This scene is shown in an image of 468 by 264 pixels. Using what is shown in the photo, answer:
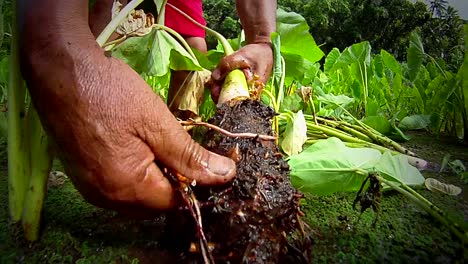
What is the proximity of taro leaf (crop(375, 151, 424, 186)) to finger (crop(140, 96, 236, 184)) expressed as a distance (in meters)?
0.38

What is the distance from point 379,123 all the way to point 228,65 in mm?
817

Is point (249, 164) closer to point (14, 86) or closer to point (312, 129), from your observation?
point (14, 86)

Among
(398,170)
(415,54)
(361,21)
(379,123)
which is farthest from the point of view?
(361,21)

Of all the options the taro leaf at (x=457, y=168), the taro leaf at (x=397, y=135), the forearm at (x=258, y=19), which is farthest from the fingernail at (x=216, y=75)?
the taro leaf at (x=397, y=135)

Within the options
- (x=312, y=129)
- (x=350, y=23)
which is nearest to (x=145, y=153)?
(x=312, y=129)

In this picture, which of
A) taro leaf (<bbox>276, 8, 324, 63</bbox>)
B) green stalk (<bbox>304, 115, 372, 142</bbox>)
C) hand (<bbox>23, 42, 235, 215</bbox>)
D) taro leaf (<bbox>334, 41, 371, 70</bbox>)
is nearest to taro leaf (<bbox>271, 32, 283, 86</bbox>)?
taro leaf (<bbox>276, 8, 324, 63</bbox>)

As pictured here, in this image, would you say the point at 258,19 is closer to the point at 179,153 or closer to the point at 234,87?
the point at 234,87

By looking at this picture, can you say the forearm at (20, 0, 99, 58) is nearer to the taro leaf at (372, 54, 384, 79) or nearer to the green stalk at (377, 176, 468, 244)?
the green stalk at (377, 176, 468, 244)

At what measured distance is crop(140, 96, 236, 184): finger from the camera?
26.0 inches

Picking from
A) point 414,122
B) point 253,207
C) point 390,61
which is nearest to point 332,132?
point 414,122

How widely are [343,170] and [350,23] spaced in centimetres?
1439

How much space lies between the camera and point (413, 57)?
2.03m

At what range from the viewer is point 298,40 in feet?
4.64

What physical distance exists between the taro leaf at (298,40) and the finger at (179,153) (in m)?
0.83
